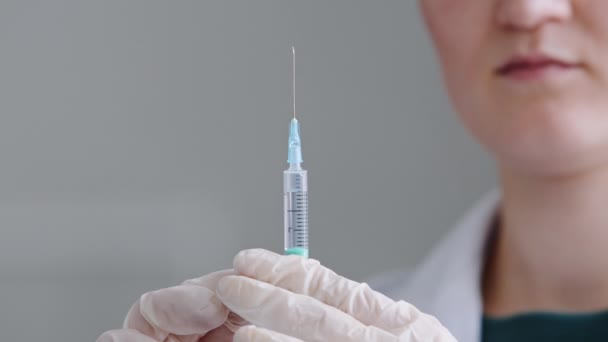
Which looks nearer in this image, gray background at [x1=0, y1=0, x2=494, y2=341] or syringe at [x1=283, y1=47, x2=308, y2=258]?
syringe at [x1=283, y1=47, x2=308, y2=258]

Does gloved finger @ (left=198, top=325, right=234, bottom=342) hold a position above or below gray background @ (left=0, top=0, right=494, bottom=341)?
below

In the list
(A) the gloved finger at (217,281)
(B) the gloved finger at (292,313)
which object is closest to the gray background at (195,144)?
(A) the gloved finger at (217,281)

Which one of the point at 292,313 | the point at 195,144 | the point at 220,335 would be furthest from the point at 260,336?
the point at 195,144

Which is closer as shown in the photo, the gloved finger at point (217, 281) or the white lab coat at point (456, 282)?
the gloved finger at point (217, 281)

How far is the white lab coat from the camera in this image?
1.62 m

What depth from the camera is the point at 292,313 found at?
1.02 meters

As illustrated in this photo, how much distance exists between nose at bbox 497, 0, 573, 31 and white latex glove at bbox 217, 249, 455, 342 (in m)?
0.53

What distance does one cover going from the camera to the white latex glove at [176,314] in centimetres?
108

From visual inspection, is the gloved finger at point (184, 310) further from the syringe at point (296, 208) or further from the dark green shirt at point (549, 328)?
the dark green shirt at point (549, 328)

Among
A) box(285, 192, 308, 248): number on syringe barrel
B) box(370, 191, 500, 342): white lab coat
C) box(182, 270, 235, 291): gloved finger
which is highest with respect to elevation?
box(285, 192, 308, 248): number on syringe barrel

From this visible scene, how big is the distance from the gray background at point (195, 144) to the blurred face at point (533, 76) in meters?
1.20

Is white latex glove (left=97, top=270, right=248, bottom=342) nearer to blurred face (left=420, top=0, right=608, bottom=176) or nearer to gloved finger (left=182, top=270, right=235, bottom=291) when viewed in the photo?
gloved finger (left=182, top=270, right=235, bottom=291)

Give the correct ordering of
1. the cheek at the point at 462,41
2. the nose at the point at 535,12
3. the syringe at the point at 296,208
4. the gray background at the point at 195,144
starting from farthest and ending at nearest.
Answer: the gray background at the point at 195,144 → the cheek at the point at 462,41 → the nose at the point at 535,12 → the syringe at the point at 296,208

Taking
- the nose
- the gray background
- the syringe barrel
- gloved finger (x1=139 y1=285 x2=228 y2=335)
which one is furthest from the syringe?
the gray background
